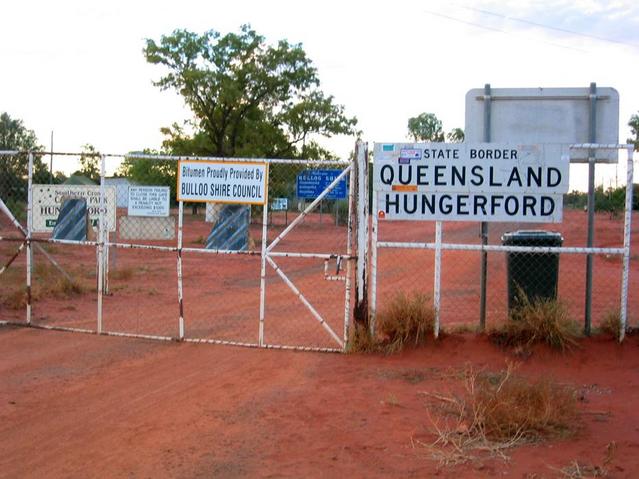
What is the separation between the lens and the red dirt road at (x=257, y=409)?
562 centimetres

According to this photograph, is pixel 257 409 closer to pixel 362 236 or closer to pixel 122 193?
pixel 362 236

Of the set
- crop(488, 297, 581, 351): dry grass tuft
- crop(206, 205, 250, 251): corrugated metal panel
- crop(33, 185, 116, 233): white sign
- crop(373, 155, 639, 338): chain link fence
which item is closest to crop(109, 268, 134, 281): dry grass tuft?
crop(33, 185, 116, 233): white sign

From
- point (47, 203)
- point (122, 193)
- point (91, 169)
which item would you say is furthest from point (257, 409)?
point (91, 169)

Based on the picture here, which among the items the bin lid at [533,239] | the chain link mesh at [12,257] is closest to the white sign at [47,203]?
the chain link mesh at [12,257]

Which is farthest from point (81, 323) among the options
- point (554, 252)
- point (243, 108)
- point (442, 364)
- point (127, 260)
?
point (243, 108)

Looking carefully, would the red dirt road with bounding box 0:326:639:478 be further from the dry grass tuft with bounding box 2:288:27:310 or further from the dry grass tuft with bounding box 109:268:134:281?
the dry grass tuft with bounding box 109:268:134:281

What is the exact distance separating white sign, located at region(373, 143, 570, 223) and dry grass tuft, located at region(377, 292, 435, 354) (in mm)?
1086

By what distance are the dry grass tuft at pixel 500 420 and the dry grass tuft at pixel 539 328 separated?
2205 mm

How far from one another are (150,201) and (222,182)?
18.1 feet

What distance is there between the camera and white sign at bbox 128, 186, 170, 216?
1480cm

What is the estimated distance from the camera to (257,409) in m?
7.06

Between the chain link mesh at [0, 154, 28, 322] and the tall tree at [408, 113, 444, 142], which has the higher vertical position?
the tall tree at [408, 113, 444, 142]

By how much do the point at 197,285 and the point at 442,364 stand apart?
1007 centimetres

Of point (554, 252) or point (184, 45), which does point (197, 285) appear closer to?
point (554, 252)
